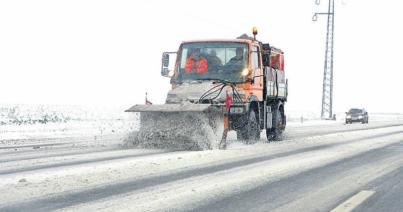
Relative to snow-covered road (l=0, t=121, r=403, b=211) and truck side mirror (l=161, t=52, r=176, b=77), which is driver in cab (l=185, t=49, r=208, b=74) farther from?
snow-covered road (l=0, t=121, r=403, b=211)

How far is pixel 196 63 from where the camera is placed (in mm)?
14266

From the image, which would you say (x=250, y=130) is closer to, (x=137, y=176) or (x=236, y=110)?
(x=236, y=110)

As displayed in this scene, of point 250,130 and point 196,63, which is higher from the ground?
point 196,63

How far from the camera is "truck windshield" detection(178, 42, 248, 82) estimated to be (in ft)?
45.9

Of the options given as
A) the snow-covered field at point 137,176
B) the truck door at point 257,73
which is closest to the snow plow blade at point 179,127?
the snow-covered field at point 137,176

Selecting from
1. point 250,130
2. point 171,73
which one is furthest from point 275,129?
point 171,73

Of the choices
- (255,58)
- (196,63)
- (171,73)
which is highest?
(255,58)

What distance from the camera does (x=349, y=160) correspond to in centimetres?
1037

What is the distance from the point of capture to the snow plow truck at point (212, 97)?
12.6 meters

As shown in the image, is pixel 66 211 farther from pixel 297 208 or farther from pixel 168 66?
pixel 168 66

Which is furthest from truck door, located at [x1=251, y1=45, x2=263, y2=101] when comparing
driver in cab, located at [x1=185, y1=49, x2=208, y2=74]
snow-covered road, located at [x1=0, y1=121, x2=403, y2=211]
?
snow-covered road, located at [x1=0, y1=121, x2=403, y2=211]

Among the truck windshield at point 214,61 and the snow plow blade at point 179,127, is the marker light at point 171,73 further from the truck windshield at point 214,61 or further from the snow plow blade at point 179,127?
the snow plow blade at point 179,127

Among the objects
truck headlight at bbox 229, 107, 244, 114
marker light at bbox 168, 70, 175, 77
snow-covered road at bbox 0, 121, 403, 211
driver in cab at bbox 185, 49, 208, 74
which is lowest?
snow-covered road at bbox 0, 121, 403, 211

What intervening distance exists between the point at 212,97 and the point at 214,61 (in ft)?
4.43
